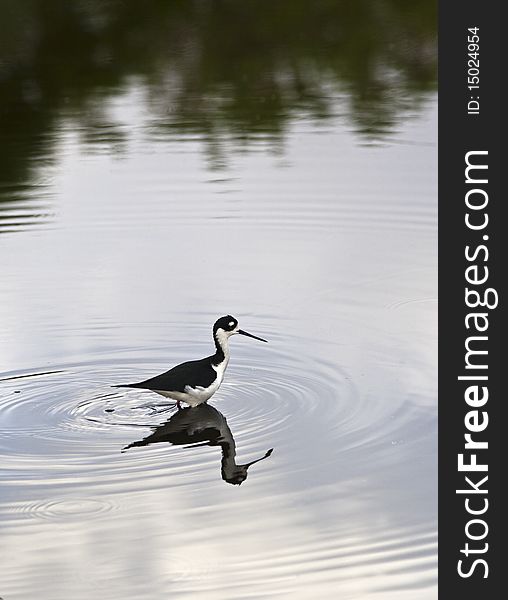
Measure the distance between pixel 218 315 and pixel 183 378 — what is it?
1.92 metres

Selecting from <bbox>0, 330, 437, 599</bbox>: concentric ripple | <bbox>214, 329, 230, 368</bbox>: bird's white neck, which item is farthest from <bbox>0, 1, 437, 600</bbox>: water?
<bbox>214, 329, 230, 368</bbox>: bird's white neck

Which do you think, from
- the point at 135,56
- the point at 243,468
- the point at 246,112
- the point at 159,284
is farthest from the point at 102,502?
the point at 135,56

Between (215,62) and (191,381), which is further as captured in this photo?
(215,62)

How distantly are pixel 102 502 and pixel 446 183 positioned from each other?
3437 millimetres

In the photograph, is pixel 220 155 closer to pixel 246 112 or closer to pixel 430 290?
pixel 246 112

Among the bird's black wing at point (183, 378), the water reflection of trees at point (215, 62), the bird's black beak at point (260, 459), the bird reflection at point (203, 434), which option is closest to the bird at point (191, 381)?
the bird's black wing at point (183, 378)

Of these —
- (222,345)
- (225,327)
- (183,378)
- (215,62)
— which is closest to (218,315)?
(225,327)

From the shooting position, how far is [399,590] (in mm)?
6773

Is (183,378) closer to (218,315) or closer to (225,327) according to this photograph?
(225,327)

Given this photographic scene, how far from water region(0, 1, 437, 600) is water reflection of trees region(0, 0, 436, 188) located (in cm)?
9

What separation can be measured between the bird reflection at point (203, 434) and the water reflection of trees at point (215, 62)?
7.54 m

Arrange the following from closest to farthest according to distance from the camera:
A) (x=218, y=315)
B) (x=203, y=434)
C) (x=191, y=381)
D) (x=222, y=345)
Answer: (x=203, y=434), (x=191, y=381), (x=222, y=345), (x=218, y=315)

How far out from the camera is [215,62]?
22406 mm

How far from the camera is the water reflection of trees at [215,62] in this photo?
18.8 m
